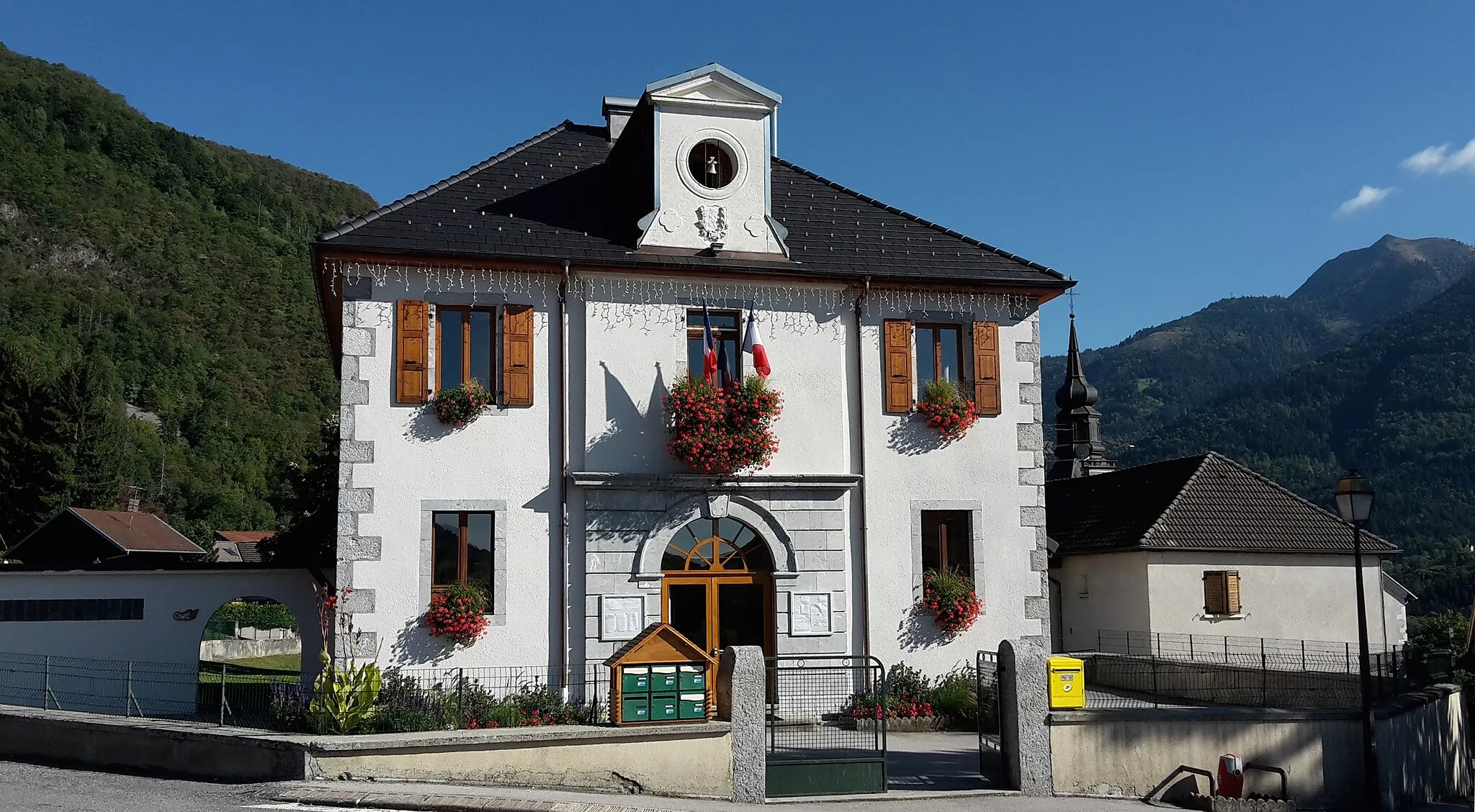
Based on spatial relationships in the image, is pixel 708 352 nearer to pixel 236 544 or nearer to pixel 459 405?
pixel 459 405

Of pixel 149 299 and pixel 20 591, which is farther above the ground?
pixel 149 299

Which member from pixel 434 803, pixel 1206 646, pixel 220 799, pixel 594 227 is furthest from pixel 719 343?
pixel 1206 646

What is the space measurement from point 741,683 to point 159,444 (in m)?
79.6

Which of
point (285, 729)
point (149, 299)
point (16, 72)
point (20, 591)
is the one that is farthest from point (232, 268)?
point (285, 729)

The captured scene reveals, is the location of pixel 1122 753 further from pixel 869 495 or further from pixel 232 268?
pixel 232 268

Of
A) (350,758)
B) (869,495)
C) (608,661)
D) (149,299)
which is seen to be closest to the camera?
(350,758)

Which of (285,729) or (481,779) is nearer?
(481,779)

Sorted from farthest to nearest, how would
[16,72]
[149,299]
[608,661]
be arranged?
[16,72] < [149,299] < [608,661]

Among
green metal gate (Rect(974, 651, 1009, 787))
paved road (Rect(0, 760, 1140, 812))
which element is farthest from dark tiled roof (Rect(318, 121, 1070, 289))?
paved road (Rect(0, 760, 1140, 812))

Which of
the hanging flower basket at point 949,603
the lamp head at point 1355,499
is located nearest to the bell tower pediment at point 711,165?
the hanging flower basket at point 949,603

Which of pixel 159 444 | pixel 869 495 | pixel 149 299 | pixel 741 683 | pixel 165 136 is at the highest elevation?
pixel 165 136

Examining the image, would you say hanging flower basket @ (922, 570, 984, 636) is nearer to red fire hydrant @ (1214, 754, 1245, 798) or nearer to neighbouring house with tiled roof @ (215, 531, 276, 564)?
red fire hydrant @ (1214, 754, 1245, 798)

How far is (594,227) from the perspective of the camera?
18438 millimetres

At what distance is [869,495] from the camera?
1833 centimetres
